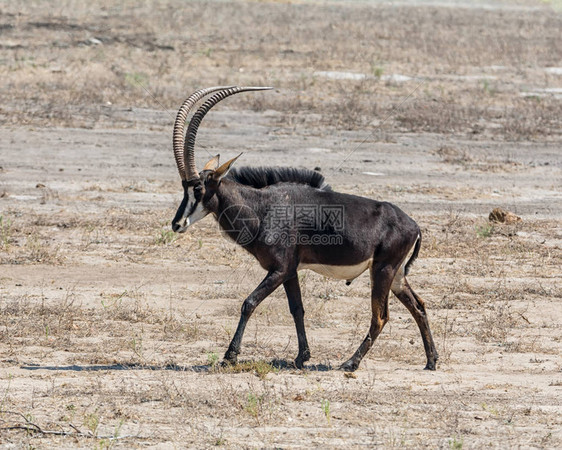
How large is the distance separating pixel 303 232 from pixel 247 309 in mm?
869

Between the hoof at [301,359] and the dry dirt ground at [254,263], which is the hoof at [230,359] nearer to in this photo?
the dry dirt ground at [254,263]

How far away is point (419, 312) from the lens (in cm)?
877

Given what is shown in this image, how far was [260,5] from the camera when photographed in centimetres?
5119

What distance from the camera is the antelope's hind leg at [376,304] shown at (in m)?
8.48

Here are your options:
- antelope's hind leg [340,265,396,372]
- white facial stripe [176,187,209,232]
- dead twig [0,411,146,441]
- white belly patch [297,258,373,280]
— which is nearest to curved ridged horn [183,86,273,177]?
white facial stripe [176,187,209,232]

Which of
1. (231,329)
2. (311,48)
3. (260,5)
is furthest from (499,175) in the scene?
(260,5)

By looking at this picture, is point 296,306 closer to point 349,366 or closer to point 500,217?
point 349,366

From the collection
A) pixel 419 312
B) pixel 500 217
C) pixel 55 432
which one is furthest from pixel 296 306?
pixel 500 217

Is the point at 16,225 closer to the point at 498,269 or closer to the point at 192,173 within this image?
the point at 192,173

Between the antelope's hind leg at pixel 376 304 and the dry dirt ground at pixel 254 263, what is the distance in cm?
14

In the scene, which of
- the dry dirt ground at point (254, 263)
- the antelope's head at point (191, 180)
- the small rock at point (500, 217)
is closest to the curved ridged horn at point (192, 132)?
the antelope's head at point (191, 180)

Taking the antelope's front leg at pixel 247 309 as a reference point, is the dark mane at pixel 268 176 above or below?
above

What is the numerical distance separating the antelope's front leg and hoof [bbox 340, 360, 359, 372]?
37.7 inches

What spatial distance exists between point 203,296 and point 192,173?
2.67m
